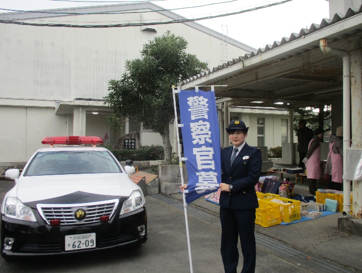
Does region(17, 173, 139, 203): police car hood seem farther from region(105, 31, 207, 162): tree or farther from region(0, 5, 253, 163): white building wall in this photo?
region(0, 5, 253, 163): white building wall

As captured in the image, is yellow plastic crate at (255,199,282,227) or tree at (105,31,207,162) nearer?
yellow plastic crate at (255,199,282,227)

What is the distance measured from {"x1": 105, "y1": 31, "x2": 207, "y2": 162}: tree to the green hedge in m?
3.52

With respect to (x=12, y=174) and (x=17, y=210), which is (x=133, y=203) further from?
(x=12, y=174)

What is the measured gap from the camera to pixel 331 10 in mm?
7023

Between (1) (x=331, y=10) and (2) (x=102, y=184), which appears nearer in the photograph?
(2) (x=102, y=184)

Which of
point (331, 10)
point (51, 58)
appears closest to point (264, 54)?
point (331, 10)

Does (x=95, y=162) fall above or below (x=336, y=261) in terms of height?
above

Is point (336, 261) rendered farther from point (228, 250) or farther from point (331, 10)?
point (331, 10)

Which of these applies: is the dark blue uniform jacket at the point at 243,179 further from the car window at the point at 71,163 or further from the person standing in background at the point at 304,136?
the person standing in background at the point at 304,136

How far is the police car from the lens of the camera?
3.27 meters

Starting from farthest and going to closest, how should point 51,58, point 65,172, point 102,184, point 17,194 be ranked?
point 51,58 → point 65,172 → point 102,184 → point 17,194

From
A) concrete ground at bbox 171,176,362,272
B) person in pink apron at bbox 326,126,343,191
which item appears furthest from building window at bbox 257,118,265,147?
concrete ground at bbox 171,176,362,272

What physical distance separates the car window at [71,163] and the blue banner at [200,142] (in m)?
1.96

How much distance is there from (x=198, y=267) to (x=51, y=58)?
611 inches
